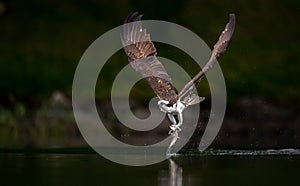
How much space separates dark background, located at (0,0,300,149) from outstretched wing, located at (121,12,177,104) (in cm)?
767

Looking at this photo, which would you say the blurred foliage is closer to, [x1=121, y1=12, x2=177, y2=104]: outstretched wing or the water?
the water

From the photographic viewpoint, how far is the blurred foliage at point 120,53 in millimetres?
42125

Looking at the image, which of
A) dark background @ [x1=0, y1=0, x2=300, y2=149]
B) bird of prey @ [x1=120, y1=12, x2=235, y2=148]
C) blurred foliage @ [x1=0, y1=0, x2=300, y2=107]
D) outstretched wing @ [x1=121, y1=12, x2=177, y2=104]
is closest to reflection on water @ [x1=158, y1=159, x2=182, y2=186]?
bird of prey @ [x1=120, y1=12, x2=235, y2=148]

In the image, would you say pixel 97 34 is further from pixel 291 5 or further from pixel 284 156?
pixel 284 156

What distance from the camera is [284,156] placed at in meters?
26.3

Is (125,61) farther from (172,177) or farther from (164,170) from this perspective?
(172,177)

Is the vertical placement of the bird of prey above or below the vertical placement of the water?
above

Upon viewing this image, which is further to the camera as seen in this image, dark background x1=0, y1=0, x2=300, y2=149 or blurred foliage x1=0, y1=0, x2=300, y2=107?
blurred foliage x1=0, y1=0, x2=300, y2=107

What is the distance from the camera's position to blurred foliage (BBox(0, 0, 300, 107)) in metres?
42.1

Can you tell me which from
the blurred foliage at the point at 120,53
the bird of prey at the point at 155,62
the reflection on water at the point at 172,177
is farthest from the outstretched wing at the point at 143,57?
the blurred foliage at the point at 120,53

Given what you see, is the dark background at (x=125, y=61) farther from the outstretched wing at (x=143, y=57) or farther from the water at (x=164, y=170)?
the outstretched wing at (x=143, y=57)

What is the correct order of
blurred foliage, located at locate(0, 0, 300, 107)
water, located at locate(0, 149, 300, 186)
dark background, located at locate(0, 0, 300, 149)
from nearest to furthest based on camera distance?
water, located at locate(0, 149, 300, 186) < dark background, located at locate(0, 0, 300, 149) < blurred foliage, located at locate(0, 0, 300, 107)

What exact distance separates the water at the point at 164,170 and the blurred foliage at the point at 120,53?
14.1 meters

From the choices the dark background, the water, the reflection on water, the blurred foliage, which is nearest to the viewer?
the reflection on water
